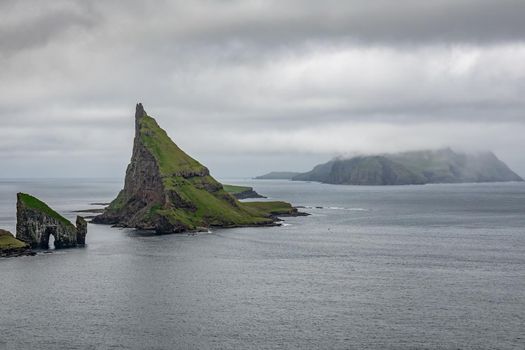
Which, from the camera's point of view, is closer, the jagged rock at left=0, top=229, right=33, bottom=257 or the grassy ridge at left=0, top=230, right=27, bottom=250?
the jagged rock at left=0, top=229, right=33, bottom=257

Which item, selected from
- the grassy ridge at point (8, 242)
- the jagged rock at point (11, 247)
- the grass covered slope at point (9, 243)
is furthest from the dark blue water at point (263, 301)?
the grassy ridge at point (8, 242)

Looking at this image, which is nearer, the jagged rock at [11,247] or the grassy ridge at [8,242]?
the jagged rock at [11,247]

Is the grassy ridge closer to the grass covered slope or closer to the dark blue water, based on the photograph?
the grass covered slope

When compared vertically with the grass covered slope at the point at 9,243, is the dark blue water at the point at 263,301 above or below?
below

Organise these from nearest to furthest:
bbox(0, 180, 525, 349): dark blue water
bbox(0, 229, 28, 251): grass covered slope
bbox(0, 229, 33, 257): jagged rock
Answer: bbox(0, 180, 525, 349): dark blue water
bbox(0, 229, 33, 257): jagged rock
bbox(0, 229, 28, 251): grass covered slope

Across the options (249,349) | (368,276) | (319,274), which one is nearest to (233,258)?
(319,274)

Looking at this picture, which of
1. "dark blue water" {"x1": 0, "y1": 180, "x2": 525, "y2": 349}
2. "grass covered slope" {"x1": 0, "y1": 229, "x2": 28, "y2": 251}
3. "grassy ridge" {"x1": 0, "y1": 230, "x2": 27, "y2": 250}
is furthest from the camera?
"grassy ridge" {"x1": 0, "y1": 230, "x2": 27, "y2": 250}

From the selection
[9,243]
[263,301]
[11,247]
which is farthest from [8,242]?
[263,301]

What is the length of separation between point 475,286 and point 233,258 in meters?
73.0

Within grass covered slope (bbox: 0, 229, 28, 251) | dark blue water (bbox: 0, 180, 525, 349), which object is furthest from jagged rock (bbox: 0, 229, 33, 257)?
dark blue water (bbox: 0, 180, 525, 349)

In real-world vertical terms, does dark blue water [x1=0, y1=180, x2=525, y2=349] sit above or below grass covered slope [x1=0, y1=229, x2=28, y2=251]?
below

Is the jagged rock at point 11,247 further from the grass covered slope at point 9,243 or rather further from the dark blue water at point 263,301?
the dark blue water at point 263,301

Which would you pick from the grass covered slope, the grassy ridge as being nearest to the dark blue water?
the grass covered slope

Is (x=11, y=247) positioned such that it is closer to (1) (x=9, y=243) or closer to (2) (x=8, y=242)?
(1) (x=9, y=243)
